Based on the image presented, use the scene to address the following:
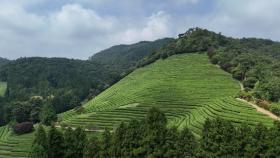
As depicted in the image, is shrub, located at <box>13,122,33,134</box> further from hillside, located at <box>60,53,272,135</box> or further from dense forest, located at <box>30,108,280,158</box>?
dense forest, located at <box>30,108,280,158</box>

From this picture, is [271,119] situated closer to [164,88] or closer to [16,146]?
[164,88]

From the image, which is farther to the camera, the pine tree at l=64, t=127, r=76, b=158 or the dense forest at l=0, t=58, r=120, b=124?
the dense forest at l=0, t=58, r=120, b=124

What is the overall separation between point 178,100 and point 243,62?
25.6 m

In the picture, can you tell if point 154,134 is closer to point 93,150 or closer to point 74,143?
point 93,150

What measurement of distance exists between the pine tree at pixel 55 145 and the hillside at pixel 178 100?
17.5 m

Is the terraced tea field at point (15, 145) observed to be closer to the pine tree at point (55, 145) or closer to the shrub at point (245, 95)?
the pine tree at point (55, 145)

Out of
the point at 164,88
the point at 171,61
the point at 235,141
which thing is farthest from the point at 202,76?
the point at 235,141

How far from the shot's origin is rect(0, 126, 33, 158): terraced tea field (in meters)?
74.3

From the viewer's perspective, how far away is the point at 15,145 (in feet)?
260

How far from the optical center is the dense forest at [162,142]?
151ft

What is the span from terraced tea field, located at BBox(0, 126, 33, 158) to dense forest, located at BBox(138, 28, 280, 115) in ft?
134

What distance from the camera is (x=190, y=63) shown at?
119 m

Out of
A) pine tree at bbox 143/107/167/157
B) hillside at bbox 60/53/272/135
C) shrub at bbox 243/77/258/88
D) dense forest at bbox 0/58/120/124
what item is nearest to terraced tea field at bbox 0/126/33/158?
hillside at bbox 60/53/272/135

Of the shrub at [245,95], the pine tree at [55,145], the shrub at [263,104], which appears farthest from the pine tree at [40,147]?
the shrub at [245,95]
